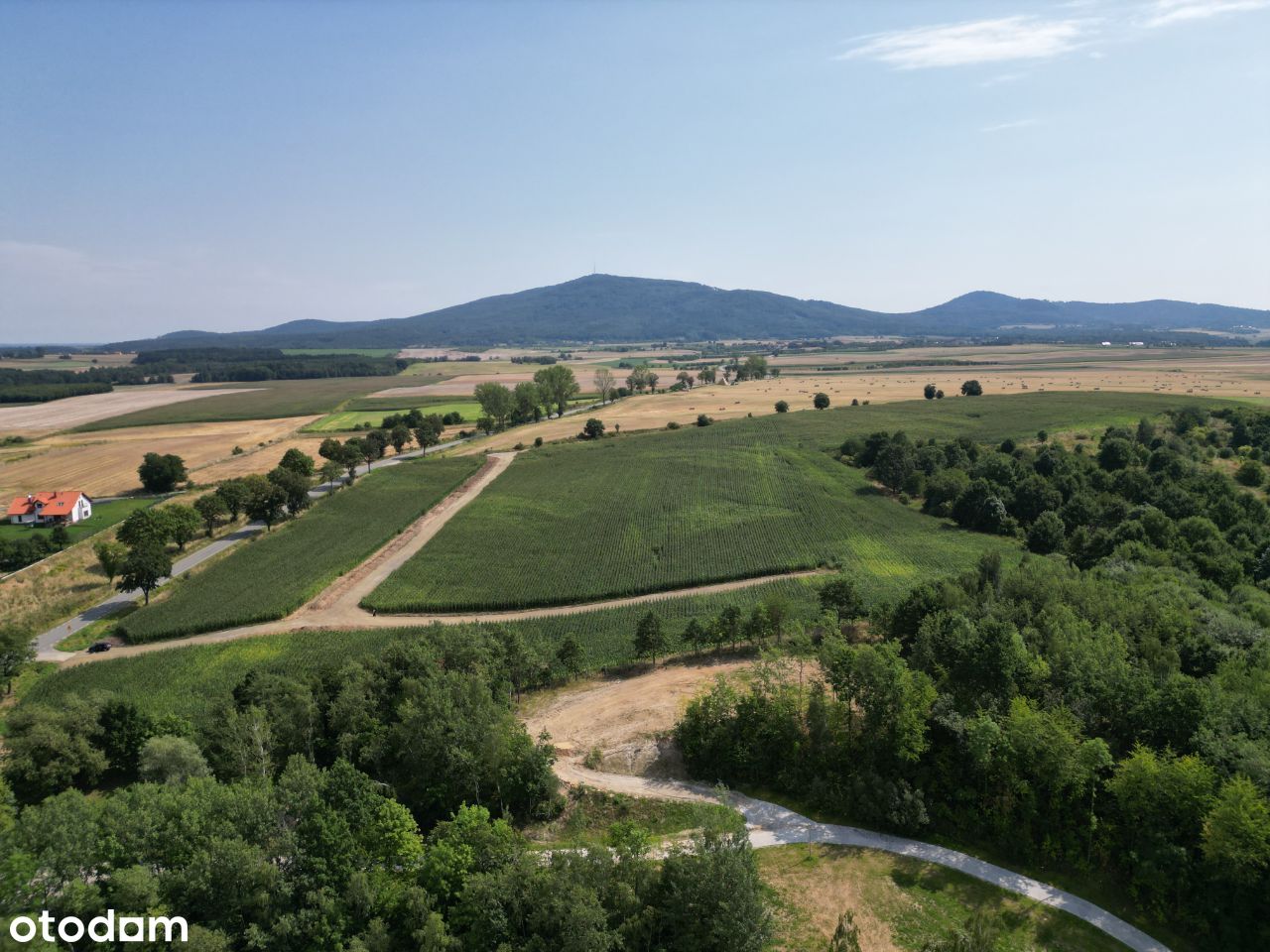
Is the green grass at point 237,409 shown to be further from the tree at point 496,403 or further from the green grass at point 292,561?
the green grass at point 292,561

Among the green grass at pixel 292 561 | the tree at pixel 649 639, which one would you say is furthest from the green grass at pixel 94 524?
the tree at pixel 649 639

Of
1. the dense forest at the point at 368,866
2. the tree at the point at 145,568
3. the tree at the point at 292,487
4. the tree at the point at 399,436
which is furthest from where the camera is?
the tree at the point at 399,436

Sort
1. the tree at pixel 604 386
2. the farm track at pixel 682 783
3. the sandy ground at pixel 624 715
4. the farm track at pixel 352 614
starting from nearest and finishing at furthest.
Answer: the farm track at pixel 682 783 → the sandy ground at pixel 624 715 → the farm track at pixel 352 614 → the tree at pixel 604 386

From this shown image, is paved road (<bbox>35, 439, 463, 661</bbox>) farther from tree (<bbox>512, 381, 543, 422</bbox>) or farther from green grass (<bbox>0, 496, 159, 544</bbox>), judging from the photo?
tree (<bbox>512, 381, 543, 422</bbox>)

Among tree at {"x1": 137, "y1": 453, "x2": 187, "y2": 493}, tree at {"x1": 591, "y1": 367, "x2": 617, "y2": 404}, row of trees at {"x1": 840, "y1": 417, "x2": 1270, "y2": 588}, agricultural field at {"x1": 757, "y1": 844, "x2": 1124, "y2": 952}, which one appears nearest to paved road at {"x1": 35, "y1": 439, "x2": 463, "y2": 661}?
tree at {"x1": 137, "y1": 453, "x2": 187, "y2": 493}

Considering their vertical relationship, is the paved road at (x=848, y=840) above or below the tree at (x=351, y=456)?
below

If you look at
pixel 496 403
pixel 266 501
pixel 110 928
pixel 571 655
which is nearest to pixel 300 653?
pixel 571 655
